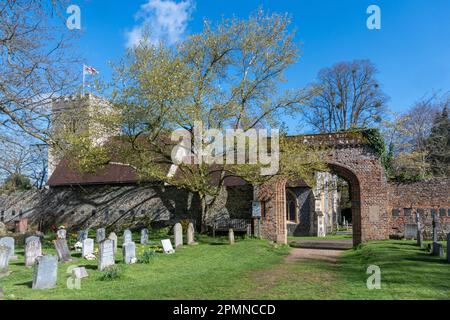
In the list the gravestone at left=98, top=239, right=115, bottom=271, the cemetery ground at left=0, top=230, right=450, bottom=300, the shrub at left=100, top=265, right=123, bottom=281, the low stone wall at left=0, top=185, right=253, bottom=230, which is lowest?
the cemetery ground at left=0, top=230, right=450, bottom=300

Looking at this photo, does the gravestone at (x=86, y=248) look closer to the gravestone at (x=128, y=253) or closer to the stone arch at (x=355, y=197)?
the gravestone at (x=128, y=253)

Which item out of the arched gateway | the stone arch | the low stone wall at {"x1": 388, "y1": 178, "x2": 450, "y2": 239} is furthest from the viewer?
the low stone wall at {"x1": 388, "y1": 178, "x2": 450, "y2": 239}

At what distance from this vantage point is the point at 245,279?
10438 millimetres

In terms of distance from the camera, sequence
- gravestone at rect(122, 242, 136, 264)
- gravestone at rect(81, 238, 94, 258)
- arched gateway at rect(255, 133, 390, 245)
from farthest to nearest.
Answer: arched gateway at rect(255, 133, 390, 245) < gravestone at rect(81, 238, 94, 258) < gravestone at rect(122, 242, 136, 264)

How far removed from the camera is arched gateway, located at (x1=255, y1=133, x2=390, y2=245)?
20531 millimetres

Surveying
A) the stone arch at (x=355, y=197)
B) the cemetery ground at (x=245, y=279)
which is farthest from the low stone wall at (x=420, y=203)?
the cemetery ground at (x=245, y=279)

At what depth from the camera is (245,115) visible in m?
19.3

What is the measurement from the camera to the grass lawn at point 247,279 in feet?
27.3

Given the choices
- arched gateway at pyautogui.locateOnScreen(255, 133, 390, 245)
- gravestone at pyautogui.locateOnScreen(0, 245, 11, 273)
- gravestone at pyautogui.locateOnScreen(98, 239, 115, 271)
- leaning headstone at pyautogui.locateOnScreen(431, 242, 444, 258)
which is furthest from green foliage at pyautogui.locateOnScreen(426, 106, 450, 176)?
gravestone at pyautogui.locateOnScreen(0, 245, 11, 273)

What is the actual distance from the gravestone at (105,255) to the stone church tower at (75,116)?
3234 mm

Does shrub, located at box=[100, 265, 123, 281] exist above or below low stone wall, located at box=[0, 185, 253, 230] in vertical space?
below

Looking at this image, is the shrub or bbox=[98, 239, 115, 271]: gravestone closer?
the shrub

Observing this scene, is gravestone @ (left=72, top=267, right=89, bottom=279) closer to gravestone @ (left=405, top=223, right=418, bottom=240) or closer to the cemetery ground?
the cemetery ground

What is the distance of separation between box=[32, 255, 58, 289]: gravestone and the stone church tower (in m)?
3.41
